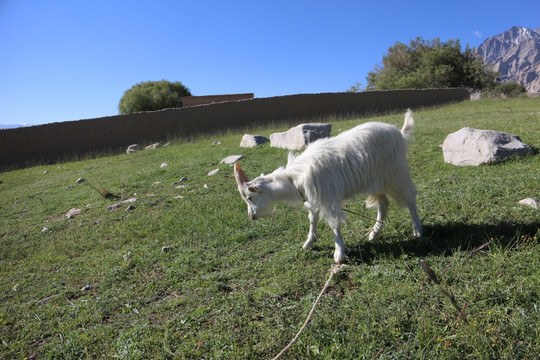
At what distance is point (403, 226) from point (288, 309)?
229 centimetres

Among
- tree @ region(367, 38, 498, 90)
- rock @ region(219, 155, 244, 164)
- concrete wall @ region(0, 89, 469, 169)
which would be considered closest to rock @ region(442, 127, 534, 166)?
rock @ region(219, 155, 244, 164)

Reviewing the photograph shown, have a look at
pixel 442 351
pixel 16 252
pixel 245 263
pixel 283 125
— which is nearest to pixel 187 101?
pixel 283 125

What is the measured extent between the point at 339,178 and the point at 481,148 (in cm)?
451

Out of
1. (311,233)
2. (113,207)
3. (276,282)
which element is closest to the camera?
(276,282)

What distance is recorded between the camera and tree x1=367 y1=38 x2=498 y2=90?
31875mm

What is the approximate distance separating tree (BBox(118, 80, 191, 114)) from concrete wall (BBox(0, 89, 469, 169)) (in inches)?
679

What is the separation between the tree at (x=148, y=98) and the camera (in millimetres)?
34094

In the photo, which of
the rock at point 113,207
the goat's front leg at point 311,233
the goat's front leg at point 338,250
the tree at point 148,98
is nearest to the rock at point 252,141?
the rock at point 113,207

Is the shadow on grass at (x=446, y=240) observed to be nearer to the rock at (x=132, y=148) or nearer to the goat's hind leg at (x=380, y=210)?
the goat's hind leg at (x=380, y=210)

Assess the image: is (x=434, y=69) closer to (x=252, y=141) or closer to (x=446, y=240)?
(x=252, y=141)

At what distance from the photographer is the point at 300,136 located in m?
10.2

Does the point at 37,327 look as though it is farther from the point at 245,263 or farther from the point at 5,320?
the point at 245,263

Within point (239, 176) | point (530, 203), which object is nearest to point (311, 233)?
point (239, 176)

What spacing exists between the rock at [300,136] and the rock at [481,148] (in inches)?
150
